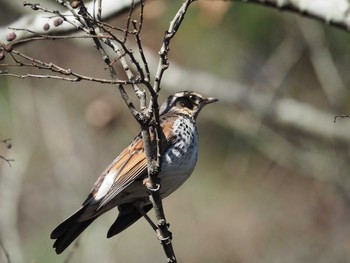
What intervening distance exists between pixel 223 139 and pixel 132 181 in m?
6.28

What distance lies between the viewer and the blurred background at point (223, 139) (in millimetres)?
10094

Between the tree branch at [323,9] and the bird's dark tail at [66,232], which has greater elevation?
the tree branch at [323,9]

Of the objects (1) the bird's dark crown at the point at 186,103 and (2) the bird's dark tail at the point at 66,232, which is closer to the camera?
(2) the bird's dark tail at the point at 66,232

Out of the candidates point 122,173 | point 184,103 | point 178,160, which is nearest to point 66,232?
point 122,173

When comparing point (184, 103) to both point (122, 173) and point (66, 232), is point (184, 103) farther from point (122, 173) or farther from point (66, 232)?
point (66, 232)

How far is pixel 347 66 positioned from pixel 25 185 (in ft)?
15.2

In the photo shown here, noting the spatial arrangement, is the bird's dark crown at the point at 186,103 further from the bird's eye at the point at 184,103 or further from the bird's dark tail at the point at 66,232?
the bird's dark tail at the point at 66,232

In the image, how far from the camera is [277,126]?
10.9m

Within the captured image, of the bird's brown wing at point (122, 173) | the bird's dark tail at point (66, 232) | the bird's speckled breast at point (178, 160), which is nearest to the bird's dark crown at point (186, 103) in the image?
the bird's speckled breast at point (178, 160)

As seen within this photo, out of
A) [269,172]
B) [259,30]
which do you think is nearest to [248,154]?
[269,172]

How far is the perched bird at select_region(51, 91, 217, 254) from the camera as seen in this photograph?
580 centimetres

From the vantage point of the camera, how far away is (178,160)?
234 inches

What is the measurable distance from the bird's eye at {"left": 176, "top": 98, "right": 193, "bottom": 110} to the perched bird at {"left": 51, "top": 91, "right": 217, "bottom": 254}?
51 centimetres

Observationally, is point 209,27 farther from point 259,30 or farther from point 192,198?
point 192,198
